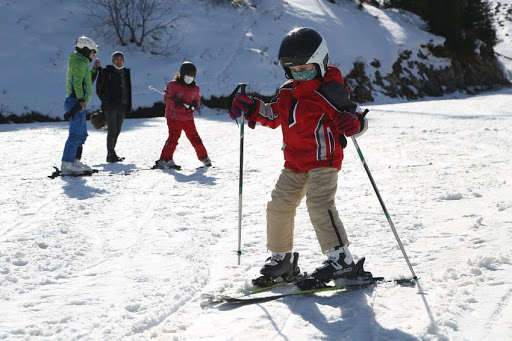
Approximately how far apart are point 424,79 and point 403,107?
8.24 m

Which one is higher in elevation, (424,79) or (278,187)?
(424,79)

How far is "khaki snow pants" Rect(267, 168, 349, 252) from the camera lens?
3549 mm

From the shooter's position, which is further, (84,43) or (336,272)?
(84,43)

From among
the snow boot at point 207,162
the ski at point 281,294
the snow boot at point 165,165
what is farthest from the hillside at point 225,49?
the ski at point 281,294

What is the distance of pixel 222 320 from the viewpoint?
3.21 metres

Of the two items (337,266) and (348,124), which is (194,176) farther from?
(348,124)

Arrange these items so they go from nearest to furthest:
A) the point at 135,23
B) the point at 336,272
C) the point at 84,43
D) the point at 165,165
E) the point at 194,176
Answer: the point at 336,272 → the point at 84,43 → the point at 194,176 → the point at 165,165 → the point at 135,23

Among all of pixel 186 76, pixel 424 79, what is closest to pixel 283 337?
pixel 186 76

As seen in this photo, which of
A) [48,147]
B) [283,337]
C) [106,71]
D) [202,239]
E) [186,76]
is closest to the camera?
[283,337]

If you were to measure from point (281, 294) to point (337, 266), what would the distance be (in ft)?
1.36

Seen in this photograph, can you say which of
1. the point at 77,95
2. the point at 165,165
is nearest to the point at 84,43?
the point at 77,95

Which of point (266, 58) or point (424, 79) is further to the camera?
point (424, 79)

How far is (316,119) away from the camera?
3623 mm

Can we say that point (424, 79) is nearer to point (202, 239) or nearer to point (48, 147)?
point (48, 147)
